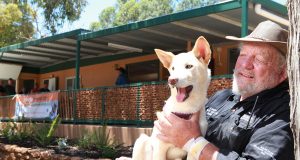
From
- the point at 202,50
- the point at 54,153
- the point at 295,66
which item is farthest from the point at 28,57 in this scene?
the point at 295,66

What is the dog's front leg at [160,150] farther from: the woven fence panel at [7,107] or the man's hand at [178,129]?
the woven fence panel at [7,107]

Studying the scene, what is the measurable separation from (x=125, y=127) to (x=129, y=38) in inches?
148

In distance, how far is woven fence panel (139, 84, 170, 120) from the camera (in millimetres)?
9539

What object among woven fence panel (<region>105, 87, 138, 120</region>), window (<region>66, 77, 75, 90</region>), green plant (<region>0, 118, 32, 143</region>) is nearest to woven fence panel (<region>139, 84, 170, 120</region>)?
woven fence panel (<region>105, 87, 138, 120</region>)

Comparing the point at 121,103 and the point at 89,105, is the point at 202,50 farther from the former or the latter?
the point at 89,105

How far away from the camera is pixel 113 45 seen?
46.0 ft

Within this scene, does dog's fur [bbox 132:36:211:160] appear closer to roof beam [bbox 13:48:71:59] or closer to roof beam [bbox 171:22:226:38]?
roof beam [bbox 171:22:226:38]

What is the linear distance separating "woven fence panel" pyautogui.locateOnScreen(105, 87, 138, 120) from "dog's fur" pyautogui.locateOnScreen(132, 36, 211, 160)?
735 centimetres

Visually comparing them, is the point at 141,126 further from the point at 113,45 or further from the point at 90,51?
the point at 90,51

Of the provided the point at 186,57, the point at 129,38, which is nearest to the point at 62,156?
the point at 186,57

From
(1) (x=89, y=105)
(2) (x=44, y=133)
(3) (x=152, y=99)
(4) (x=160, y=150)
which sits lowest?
(2) (x=44, y=133)

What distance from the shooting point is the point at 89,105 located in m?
11.9

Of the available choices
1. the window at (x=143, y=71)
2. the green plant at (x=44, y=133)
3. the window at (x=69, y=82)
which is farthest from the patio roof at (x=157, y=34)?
the green plant at (x=44, y=133)

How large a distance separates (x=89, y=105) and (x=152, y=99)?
2.79 m
